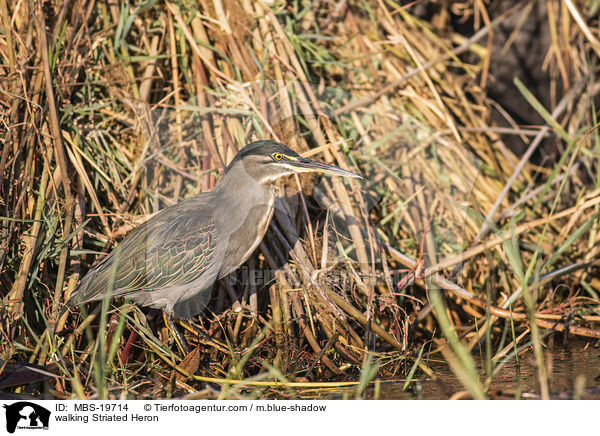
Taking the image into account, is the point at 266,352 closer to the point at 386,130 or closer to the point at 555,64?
the point at 386,130

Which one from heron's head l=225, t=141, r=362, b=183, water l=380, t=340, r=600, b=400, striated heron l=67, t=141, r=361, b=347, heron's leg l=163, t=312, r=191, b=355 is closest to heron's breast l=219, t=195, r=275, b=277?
striated heron l=67, t=141, r=361, b=347

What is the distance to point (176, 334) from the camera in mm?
3072

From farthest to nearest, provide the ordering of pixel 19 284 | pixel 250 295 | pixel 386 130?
pixel 386 130 < pixel 250 295 < pixel 19 284

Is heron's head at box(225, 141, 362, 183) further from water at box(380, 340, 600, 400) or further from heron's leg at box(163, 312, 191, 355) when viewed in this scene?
water at box(380, 340, 600, 400)

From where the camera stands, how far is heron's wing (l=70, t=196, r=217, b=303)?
3008 mm

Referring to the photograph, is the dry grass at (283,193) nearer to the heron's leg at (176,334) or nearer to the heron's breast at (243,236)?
the heron's leg at (176,334)

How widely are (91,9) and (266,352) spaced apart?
7.50ft

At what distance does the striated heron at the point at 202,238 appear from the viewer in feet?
9.88

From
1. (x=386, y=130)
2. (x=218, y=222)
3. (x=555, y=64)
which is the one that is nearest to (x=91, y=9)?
(x=218, y=222)

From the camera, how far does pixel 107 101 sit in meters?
3.63

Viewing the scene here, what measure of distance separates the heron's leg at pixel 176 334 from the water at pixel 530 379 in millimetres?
1005

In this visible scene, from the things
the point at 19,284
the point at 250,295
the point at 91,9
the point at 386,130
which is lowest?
the point at 250,295
